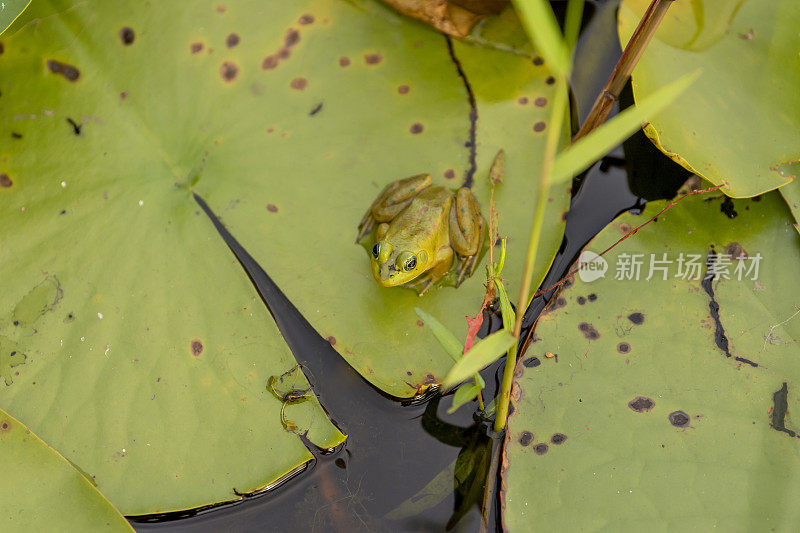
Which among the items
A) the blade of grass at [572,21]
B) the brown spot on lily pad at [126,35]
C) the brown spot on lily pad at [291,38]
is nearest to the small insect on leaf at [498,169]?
the blade of grass at [572,21]

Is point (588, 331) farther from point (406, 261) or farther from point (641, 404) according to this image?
point (406, 261)

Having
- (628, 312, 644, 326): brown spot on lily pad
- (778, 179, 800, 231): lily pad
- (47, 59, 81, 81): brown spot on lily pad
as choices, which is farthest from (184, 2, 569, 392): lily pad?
(778, 179, 800, 231): lily pad

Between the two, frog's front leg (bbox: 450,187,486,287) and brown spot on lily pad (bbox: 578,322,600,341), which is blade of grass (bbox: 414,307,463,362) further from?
brown spot on lily pad (bbox: 578,322,600,341)

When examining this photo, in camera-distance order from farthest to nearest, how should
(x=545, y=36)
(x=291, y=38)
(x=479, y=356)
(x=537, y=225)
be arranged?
(x=291, y=38) → (x=479, y=356) → (x=537, y=225) → (x=545, y=36)

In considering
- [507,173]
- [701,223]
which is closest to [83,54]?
[507,173]

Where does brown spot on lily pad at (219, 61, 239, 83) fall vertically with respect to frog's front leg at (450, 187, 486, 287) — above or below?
above

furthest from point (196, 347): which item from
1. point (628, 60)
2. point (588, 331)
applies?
point (628, 60)
